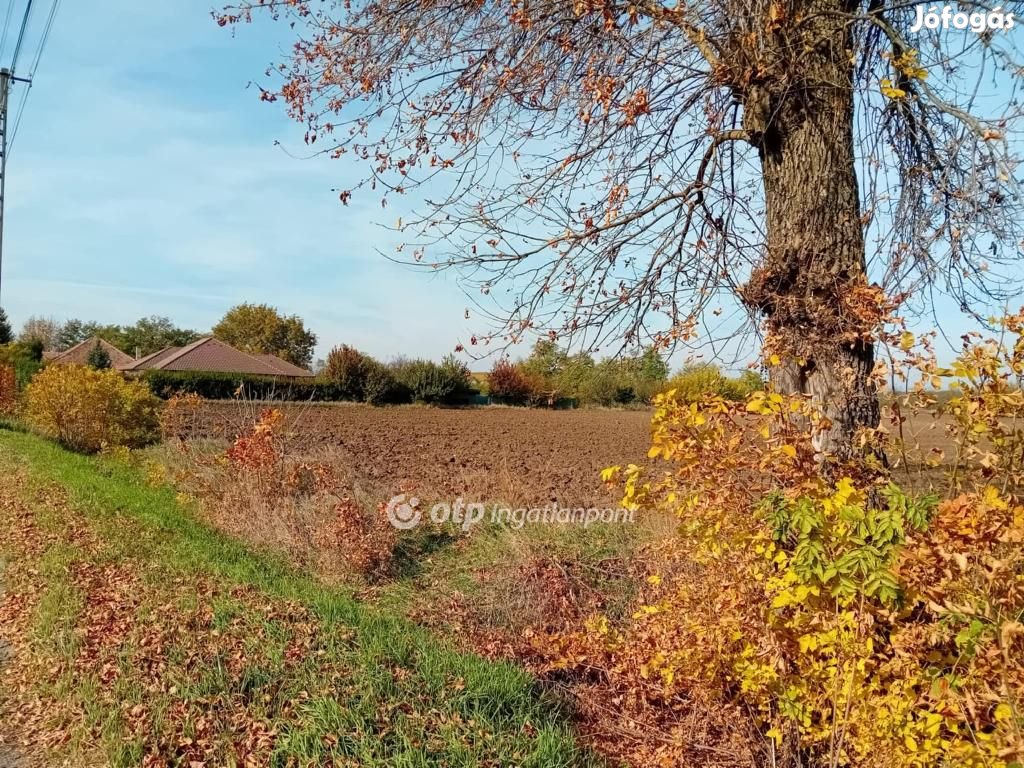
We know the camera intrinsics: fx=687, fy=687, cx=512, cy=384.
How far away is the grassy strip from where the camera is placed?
10.7ft

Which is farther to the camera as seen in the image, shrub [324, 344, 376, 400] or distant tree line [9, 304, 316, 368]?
distant tree line [9, 304, 316, 368]

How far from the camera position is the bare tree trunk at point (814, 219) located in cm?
425

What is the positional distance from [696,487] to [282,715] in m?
2.37

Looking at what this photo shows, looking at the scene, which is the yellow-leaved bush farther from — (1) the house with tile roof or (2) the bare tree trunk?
(1) the house with tile roof

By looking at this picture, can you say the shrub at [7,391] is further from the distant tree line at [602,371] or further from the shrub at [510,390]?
the shrub at [510,390]

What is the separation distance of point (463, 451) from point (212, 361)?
36.7 metres

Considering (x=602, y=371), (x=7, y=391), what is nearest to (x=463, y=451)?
(x=602, y=371)

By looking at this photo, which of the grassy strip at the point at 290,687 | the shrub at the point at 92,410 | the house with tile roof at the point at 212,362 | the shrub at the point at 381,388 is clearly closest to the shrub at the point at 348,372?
the shrub at the point at 381,388

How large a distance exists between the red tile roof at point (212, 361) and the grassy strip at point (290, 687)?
4369 centimetres

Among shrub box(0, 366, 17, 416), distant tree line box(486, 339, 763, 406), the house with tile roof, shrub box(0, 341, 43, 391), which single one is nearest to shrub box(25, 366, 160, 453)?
shrub box(0, 366, 17, 416)

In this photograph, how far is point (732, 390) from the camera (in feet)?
15.1

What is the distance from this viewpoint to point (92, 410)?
48.6 feet

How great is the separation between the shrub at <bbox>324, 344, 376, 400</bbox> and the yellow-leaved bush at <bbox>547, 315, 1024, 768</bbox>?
3996cm

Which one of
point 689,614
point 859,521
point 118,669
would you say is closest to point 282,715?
point 118,669
